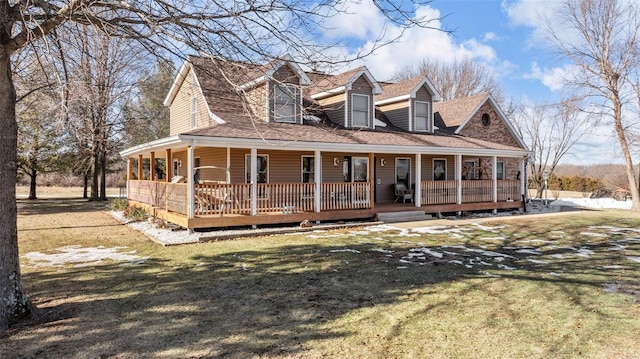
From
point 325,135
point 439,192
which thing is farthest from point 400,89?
point 325,135

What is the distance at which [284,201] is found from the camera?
1333cm

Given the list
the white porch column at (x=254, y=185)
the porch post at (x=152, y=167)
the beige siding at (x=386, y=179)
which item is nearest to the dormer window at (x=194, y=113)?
the porch post at (x=152, y=167)

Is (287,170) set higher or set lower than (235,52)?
lower

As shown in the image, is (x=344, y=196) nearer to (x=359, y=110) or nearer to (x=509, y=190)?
(x=359, y=110)

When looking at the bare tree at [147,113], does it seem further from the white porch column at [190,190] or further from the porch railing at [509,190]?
the porch railing at [509,190]

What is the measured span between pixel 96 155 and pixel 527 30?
26.7m

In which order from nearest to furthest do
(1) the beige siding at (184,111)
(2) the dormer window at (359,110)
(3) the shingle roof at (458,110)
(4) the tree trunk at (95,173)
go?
(1) the beige siding at (184,111)
(2) the dormer window at (359,110)
(3) the shingle roof at (458,110)
(4) the tree trunk at (95,173)

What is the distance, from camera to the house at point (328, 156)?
12.3 m

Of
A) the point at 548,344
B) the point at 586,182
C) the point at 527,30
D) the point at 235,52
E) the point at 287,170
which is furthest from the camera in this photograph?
the point at 586,182

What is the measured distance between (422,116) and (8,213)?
17049 mm

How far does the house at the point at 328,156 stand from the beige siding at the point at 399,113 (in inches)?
1.9

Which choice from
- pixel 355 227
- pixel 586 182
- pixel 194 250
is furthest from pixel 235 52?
pixel 586 182

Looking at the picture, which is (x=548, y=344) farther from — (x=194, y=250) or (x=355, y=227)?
(x=355, y=227)

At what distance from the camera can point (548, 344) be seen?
4.19m
